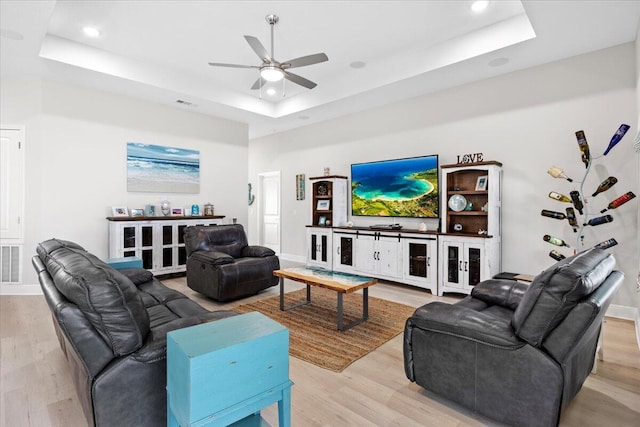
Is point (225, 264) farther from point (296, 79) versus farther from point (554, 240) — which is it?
point (554, 240)

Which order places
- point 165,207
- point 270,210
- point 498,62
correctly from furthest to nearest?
point 270,210, point 165,207, point 498,62

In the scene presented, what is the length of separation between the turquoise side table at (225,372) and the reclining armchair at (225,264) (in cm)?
269

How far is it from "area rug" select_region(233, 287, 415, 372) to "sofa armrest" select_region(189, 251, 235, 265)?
60 centimetres

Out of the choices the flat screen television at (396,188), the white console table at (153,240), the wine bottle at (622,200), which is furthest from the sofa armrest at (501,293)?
the white console table at (153,240)

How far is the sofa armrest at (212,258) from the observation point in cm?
423

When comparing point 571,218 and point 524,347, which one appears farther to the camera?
point 571,218

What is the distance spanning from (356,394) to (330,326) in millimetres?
1212

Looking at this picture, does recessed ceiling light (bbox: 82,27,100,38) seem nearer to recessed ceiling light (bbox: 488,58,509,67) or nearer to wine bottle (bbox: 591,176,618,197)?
recessed ceiling light (bbox: 488,58,509,67)

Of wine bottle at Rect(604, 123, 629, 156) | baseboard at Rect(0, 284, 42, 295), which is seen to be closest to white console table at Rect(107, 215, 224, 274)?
baseboard at Rect(0, 284, 42, 295)

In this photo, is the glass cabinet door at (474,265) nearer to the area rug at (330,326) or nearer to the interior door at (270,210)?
the area rug at (330,326)

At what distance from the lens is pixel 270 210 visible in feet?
28.1

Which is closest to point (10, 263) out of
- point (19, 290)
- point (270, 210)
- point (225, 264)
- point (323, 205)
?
point (19, 290)

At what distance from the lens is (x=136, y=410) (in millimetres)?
1629

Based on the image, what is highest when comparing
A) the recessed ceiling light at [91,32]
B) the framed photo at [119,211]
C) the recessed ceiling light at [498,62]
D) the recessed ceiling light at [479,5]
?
the recessed ceiling light at [91,32]
